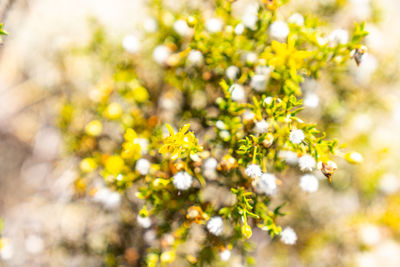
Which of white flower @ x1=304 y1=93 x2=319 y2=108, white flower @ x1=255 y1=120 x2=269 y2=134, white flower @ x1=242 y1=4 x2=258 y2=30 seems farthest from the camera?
white flower @ x1=304 y1=93 x2=319 y2=108

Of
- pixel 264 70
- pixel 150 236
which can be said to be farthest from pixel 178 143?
pixel 150 236

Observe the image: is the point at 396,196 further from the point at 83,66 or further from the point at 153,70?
the point at 83,66

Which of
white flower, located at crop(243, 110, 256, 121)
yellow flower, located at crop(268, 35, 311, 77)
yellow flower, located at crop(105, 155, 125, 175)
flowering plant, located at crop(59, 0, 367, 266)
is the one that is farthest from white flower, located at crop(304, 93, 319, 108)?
yellow flower, located at crop(105, 155, 125, 175)

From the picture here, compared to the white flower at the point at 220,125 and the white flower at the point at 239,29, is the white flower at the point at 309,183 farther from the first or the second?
the white flower at the point at 239,29

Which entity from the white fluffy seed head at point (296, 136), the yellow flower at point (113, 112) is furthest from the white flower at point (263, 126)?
the yellow flower at point (113, 112)

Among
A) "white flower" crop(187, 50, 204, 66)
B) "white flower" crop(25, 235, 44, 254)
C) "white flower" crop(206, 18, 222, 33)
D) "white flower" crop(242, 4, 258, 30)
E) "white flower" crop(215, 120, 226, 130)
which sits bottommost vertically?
"white flower" crop(25, 235, 44, 254)

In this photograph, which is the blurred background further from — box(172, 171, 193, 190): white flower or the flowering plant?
box(172, 171, 193, 190): white flower

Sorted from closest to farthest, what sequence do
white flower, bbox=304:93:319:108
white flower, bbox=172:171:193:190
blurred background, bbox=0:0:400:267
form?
1. white flower, bbox=172:171:193:190
2. white flower, bbox=304:93:319:108
3. blurred background, bbox=0:0:400:267
